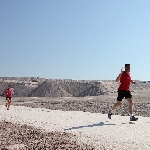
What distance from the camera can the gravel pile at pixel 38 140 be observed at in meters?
6.33

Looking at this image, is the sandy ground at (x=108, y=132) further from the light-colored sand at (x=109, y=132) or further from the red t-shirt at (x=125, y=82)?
the red t-shirt at (x=125, y=82)

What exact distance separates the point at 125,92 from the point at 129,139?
3341 millimetres

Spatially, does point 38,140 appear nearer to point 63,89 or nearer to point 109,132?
point 109,132

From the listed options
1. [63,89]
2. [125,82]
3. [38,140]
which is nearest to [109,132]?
[38,140]

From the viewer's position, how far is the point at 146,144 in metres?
6.57

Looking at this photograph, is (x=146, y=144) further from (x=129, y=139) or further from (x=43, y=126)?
(x=43, y=126)

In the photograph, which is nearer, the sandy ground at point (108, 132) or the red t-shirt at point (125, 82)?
the sandy ground at point (108, 132)

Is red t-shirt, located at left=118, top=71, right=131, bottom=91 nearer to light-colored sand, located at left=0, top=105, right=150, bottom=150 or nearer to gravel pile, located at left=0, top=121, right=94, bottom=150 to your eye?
light-colored sand, located at left=0, top=105, right=150, bottom=150

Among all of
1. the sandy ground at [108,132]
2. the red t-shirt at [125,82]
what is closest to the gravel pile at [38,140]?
the sandy ground at [108,132]

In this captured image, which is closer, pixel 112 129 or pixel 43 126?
pixel 112 129

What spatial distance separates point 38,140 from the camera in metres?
7.09

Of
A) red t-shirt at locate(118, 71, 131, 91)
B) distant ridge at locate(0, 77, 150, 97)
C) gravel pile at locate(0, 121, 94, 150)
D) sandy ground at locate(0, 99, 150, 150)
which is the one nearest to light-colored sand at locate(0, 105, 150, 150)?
sandy ground at locate(0, 99, 150, 150)

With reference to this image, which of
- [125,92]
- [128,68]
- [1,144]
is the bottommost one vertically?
[1,144]

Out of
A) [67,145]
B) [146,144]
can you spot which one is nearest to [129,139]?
[146,144]
